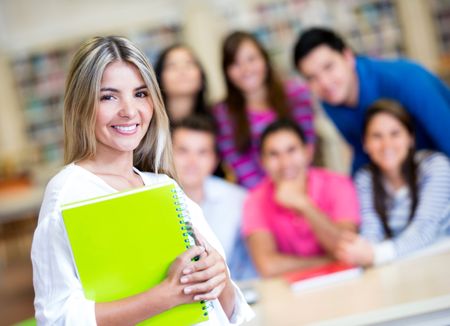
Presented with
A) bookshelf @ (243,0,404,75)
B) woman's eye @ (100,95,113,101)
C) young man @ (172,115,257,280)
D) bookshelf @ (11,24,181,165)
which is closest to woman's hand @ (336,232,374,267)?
young man @ (172,115,257,280)

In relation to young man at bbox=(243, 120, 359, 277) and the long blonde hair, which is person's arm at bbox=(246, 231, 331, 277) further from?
the long blonde hair

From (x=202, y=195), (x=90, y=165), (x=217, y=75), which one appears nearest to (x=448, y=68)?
(x=217, y=75)

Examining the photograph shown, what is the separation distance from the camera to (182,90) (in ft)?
7.95

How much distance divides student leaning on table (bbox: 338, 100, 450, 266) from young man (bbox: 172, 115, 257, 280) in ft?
1.51

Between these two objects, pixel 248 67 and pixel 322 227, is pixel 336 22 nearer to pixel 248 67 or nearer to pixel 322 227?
pixel 248 67

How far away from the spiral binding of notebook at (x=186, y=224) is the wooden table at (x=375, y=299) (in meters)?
0.51

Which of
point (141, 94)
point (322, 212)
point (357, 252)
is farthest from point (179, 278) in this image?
point (322, 212)

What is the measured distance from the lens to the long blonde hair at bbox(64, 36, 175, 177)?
85 cm

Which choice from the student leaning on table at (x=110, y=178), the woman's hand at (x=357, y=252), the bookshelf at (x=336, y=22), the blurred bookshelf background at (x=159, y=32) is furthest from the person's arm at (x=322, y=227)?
the bookshelf at (x=336, y=22)

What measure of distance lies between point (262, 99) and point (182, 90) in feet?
1.19

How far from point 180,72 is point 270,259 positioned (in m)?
0.88

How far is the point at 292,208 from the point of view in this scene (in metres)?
2.04

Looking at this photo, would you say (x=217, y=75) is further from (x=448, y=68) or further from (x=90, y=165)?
(x=90, y=165)

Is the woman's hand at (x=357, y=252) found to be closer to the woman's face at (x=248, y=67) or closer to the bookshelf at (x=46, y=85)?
the woman's face at (x=248, y=67)
